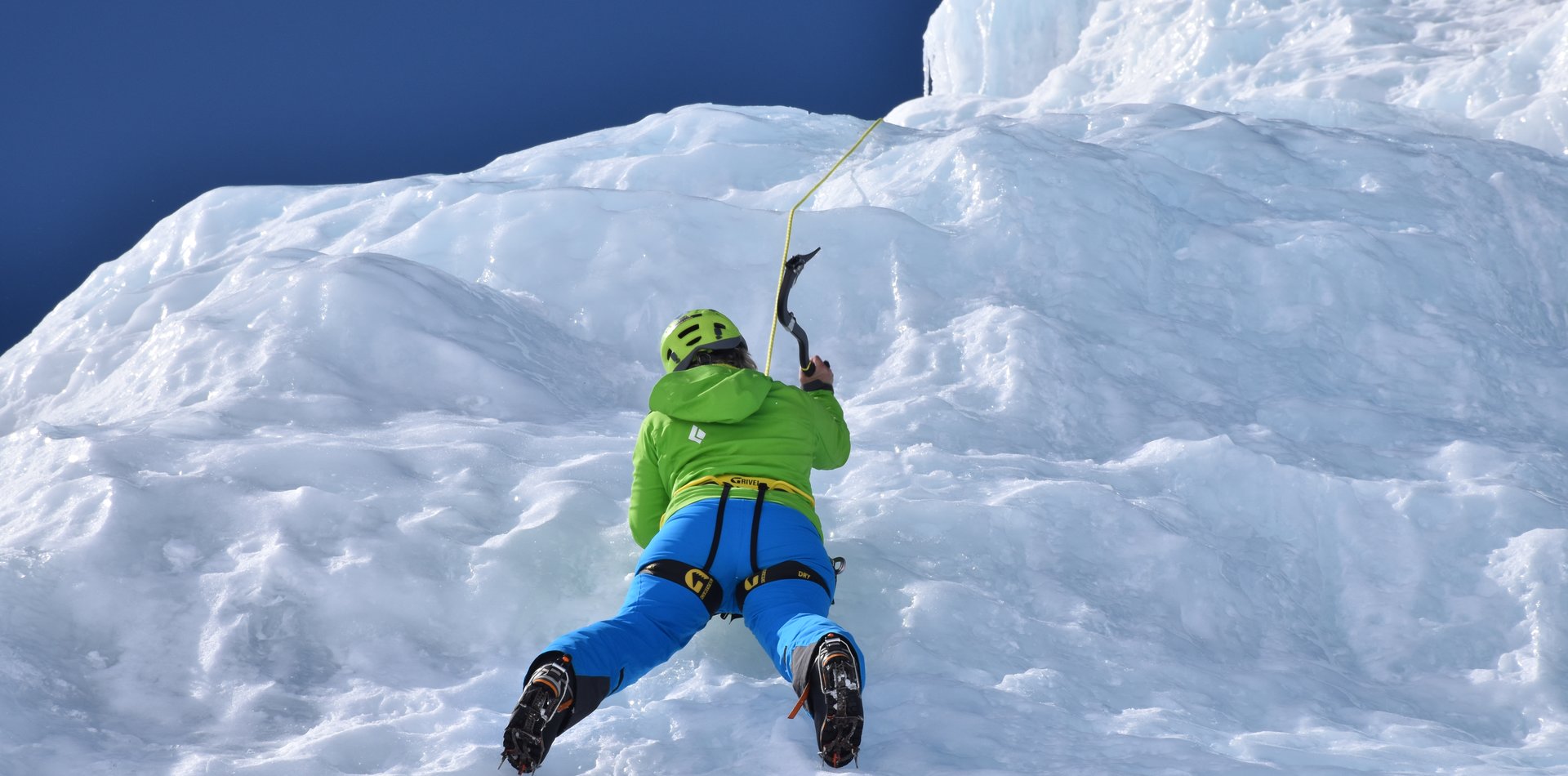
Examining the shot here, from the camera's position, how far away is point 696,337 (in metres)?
3.79

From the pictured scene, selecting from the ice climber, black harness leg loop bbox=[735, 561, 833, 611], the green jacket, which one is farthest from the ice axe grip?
black harness leg loop bbox=[735, 561, 833, 611]

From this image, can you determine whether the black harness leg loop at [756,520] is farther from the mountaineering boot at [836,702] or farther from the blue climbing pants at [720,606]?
the mountaineering boot at [836,702]

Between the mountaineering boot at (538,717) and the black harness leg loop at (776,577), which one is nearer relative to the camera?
the mountaineering boot at (538,717)

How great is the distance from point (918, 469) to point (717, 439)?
1356 millimetres

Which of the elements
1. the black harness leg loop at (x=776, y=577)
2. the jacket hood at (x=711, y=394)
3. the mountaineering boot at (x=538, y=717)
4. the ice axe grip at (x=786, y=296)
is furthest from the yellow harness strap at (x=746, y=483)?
the ice axe grip at (x=786, y=296)

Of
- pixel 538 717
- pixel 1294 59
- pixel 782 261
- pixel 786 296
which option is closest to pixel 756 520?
pixel 538 717

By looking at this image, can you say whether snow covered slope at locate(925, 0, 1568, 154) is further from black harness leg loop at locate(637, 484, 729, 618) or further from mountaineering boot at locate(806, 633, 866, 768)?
mountaineering boot at locate(806, 633, 866, 768)

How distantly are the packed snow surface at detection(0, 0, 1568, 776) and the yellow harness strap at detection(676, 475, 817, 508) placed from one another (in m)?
0.45

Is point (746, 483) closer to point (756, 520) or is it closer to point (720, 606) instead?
point (756, 520)

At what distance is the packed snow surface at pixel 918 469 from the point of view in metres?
→ 3.10

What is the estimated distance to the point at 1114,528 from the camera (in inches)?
164

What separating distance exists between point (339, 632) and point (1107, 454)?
318 cm

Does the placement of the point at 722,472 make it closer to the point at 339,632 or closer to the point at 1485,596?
the point at 339,632

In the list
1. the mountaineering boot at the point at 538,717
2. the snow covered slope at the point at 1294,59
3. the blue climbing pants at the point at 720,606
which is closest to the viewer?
the mountaineering boot at the point at 538,717
